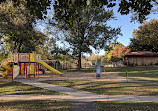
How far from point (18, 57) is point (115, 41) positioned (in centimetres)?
1872

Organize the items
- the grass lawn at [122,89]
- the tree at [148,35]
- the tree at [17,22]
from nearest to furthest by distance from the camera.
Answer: the grass lawn at [122,89], the tree at [17,22], the tree at [148,35]

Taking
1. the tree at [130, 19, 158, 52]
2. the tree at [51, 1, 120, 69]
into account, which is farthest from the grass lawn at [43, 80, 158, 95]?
the tree at [130, 19, 158, 52]

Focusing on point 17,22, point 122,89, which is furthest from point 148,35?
point 122,89

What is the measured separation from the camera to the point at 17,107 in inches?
220

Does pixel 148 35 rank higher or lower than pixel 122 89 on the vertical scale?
higher

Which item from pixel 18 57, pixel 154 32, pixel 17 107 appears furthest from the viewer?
pixel 154 32

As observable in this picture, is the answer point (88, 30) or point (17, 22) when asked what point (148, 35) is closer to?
point (88, 30)

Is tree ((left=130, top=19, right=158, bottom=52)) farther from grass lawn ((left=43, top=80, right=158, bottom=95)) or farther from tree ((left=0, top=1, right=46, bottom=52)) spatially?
grass lawn ((left=43, top=80, right=158, bottom=95))

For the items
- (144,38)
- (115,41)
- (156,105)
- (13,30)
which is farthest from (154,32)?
(156,105)

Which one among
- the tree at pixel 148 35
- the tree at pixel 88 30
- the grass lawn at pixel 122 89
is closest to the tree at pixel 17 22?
the tree at pixel 88 30

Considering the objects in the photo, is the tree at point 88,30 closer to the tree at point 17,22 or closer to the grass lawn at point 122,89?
the tree at point 17,22

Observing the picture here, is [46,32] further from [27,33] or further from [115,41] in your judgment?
[115,41]

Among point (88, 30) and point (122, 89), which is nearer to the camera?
point (122, 89)

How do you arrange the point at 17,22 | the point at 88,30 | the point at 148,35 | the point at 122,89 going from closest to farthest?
the point at 122,89 < the point at 17,22 < the point at 88,30 < the point at 148,35
